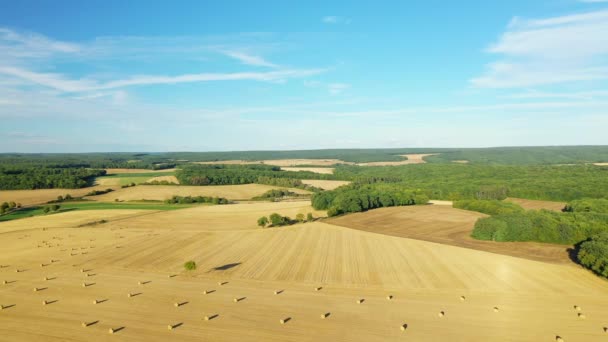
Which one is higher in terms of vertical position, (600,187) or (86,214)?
(600,187)

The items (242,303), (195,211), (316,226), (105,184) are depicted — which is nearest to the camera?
(242,303)

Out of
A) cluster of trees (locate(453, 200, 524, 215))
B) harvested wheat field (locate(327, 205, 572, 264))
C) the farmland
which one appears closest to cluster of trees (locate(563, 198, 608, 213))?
the farmland

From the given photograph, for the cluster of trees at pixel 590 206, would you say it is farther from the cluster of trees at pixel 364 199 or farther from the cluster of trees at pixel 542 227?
the cluster of trees at pixel 364 199

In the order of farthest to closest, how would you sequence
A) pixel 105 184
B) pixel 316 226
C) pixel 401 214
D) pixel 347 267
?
pixel 105 184, pixel 401 214, pixel 316 226, pixel 347 267

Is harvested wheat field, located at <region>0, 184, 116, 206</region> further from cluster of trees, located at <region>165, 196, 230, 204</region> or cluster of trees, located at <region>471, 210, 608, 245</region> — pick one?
cluster of trees, located at <region>471, 210, 608, 245</region>

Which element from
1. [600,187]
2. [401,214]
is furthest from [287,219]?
[600,187]

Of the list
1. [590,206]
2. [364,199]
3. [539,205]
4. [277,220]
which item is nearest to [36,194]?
[277,220]

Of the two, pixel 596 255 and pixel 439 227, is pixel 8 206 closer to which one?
pixel 439 227

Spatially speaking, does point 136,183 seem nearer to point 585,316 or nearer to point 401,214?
point 401,214
